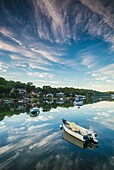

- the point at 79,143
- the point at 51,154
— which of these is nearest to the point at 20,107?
the point at 79,143

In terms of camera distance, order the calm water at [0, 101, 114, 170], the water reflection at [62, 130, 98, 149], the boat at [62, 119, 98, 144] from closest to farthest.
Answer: the calm water at [0, 101, 114, 170], the water reflection at [62, 130, 98, 149], the boat at [62, 119, 98, 144]

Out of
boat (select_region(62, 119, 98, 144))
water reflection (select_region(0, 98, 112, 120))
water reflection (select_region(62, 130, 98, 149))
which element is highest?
water reflection (select_region(0, 98, 112, 120))

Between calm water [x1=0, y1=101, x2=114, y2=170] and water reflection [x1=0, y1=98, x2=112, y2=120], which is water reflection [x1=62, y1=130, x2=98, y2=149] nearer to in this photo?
calm water [x1=0, y1=101, x2=114, y2=170]

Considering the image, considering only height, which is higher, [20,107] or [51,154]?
[20,107]

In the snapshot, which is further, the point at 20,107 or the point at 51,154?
the point at 20,107

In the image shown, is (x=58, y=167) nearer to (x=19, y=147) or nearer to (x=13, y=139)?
(x=19, y=147)

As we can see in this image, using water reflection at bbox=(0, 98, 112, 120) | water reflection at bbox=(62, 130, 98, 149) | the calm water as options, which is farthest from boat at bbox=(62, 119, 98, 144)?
water reflection at bbox=(0, 98, 112, 120)

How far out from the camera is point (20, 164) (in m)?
16.5

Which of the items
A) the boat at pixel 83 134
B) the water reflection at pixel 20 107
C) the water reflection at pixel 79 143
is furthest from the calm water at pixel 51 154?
the water reflection at pixel 20 107

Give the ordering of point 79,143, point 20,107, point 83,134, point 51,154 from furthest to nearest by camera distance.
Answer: point 20,107
point 83,134
point 79,143
point 51,154

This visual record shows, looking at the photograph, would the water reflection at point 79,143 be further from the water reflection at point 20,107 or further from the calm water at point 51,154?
the water reflection at point 20,107

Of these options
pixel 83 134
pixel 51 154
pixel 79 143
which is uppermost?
pixel 83 134

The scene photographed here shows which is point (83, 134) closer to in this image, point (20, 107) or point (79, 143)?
point (79, 143)

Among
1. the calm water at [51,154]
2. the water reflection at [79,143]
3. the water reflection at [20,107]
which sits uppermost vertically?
the water reflection at [20,107]
